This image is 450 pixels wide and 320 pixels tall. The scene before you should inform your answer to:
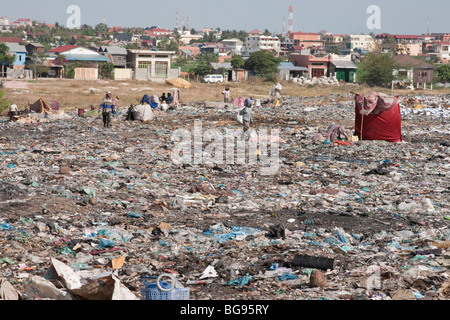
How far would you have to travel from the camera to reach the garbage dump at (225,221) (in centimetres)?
532

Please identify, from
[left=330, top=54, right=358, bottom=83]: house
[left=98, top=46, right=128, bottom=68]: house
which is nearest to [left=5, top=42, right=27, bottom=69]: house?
[left=98, top=46, right=128, bottom=68]: house

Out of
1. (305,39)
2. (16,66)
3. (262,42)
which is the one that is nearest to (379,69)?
(16,66)

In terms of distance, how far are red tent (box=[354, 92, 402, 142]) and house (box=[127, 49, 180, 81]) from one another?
35671 millimetres

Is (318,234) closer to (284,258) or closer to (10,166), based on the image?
(284,258)

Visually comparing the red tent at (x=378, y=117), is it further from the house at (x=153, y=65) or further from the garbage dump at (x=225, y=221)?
the house at (x=153, y=65)

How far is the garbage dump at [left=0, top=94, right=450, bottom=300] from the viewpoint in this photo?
532 centimetres

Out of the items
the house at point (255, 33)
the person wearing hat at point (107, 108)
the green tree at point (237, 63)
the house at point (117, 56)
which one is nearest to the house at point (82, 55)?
the house at point (117, 56)

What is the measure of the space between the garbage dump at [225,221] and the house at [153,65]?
114 ft

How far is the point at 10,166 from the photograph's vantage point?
1055 cm

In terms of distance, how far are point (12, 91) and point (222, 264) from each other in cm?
2649

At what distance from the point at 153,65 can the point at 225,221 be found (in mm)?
43958

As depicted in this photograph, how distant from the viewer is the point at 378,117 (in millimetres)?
14367

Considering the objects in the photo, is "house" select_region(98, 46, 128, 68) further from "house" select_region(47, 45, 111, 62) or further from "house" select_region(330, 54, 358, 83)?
"house" select_region(330, 54, 358, 83)
